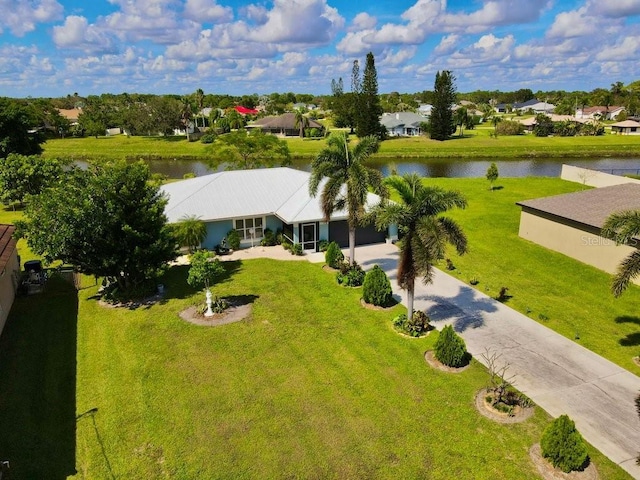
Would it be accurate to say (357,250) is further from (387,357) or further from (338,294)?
(387,357)

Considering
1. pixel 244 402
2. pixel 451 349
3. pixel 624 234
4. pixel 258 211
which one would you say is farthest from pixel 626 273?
pixel 258 211

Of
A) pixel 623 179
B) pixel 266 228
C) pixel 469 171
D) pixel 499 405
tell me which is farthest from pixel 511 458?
pixel 469 171

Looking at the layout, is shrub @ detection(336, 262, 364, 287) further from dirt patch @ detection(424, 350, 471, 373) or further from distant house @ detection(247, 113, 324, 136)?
distant house @ detection(247, 113, 324, 136)

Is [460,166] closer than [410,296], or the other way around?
[410,296]

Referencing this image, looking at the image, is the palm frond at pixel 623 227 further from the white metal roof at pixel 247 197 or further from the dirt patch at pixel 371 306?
the white metal roof at pixel 247 197

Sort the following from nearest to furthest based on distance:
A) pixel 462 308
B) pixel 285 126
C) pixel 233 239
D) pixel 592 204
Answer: pixel 462 308 < pixel 592 204 < pixel 233 239 < pixel 285 126

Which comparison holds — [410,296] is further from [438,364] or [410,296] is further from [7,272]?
[7,272]
